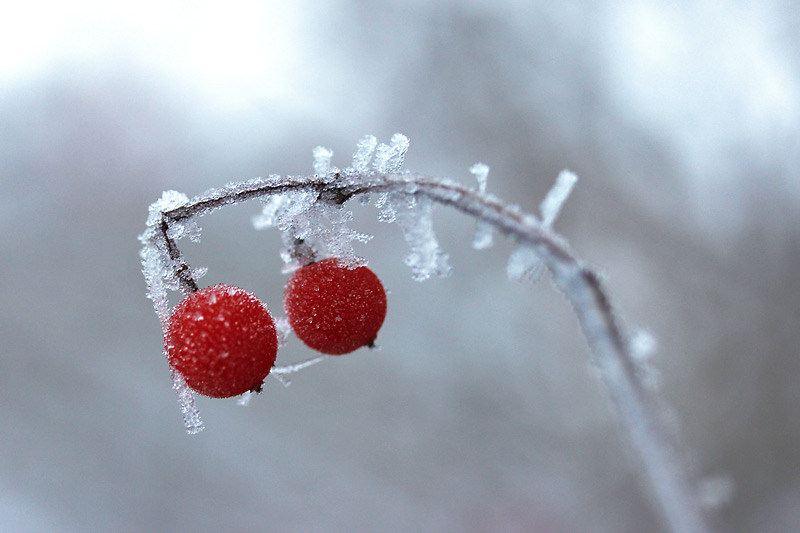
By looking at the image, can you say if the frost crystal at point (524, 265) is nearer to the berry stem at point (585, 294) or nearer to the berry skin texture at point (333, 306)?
the berry stem at point (585, 294)

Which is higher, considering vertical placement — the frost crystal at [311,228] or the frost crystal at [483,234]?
the frost crystal at [311,228]

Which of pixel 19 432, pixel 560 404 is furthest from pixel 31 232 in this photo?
pixel 560 404

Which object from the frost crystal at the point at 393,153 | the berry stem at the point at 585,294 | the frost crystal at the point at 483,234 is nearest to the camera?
the berry stem at the point at 585,294

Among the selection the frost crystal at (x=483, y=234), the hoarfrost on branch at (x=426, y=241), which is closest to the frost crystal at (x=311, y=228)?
the hoarfrost on branch at (x=426, y=241)

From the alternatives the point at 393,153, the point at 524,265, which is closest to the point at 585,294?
the point at 524,265

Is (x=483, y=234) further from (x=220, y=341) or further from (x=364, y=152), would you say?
(x=220, y=341)

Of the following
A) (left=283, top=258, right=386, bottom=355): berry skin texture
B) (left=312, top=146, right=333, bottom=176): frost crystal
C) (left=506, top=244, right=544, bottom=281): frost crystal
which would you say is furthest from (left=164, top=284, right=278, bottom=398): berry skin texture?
(left=506, top=244, right=544, bottom=281): frost crystal

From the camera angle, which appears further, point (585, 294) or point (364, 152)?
point (364, 152)
